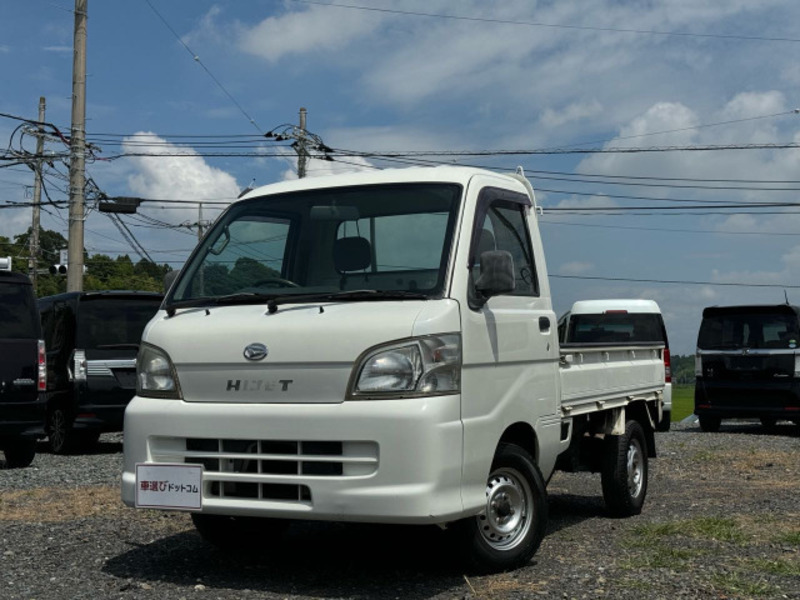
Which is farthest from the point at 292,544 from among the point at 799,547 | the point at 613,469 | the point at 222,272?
the point at 799,547

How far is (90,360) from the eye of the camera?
Answer: 13188mm

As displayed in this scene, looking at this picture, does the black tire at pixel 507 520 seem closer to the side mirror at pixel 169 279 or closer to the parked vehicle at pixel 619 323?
the side mirror at pixel 169 279

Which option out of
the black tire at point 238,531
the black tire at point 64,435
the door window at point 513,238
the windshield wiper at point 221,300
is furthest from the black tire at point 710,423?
the windshield wiper at point 221,300

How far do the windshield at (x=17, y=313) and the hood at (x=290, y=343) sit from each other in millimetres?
6592

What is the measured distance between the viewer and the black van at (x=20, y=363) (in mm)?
11391

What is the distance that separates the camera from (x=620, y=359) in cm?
811

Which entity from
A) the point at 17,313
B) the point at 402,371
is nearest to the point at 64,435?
the point at 17,313

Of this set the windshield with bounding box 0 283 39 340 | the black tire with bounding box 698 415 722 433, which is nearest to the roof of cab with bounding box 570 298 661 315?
the black tire with bounding box 698 415 722 433

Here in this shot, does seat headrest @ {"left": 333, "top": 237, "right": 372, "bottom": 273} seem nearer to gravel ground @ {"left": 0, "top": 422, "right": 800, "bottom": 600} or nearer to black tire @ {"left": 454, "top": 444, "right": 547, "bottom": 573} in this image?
black tire @ {"left": 454, "top": 444, "right": 547, "bottom": 573}

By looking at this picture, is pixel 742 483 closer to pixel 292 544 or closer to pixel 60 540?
pixel 292 544

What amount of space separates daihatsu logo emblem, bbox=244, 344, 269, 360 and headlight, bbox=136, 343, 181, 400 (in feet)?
1.62

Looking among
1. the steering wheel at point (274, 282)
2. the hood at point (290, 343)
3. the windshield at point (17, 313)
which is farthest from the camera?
the windshield at point (17, 313)

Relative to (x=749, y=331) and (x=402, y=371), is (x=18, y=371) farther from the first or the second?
(x=749, y=331)

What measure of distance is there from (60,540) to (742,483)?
6699 mm
